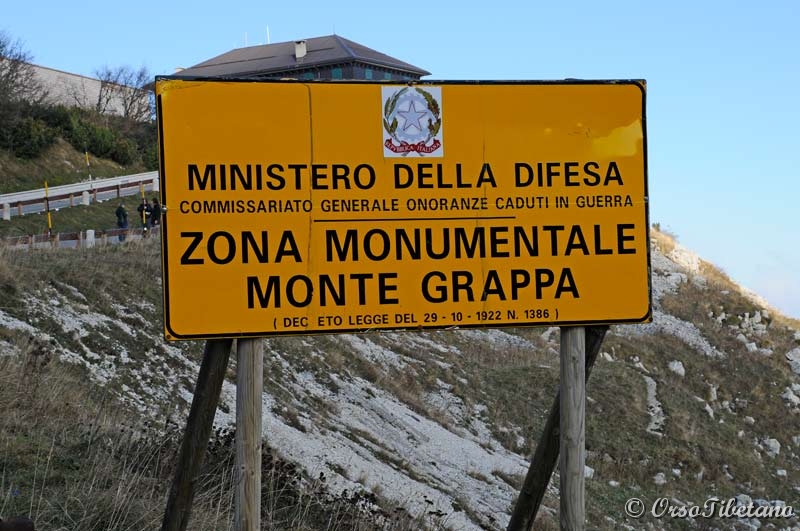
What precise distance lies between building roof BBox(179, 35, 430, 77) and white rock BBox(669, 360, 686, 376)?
1595 inches

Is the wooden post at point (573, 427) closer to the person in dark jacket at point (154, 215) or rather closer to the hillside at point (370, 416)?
the hillside at point (370, 416)

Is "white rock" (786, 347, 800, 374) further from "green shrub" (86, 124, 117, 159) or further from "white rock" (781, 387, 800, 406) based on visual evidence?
"green shrub" (86, 124, 117, 159)

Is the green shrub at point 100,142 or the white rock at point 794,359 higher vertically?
the green shrub at point 100,142

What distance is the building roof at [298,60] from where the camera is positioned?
65.8m

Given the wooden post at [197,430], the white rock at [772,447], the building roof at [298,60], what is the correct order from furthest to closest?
the building roof at [298,60] → the white rock at [772,447] → the wooden post at [197,430]

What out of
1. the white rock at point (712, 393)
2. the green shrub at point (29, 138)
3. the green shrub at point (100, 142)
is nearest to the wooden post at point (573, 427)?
the white rock at point (712, 393)

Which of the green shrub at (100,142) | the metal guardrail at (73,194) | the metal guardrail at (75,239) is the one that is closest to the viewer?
→ the metal guardrail at (75,239)

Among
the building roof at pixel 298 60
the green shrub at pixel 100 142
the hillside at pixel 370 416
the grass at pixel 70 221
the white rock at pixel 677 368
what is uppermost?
the building roof at pixel 298 60

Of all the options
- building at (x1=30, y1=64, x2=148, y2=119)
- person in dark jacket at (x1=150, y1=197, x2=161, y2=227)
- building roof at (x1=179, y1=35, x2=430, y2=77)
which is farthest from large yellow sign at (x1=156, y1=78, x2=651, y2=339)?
building roof at (x1=179, y1=35, x2=430, y2=77)

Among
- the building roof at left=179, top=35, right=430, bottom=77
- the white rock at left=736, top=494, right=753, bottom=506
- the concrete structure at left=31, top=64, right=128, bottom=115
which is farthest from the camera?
the building roof at left=179, top=35, right=430, bottom=77

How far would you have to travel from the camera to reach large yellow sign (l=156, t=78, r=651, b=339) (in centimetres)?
521

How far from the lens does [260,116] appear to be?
17.3 feet

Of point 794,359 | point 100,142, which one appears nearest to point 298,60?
point 100,142

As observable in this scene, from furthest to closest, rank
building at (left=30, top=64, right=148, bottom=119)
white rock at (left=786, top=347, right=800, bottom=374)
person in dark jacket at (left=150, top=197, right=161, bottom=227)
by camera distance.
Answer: building at (left=30, top=64, right=148, bottom=119), white rock at (left=786, top=347, right=800, bottom=374), person in dark jacket at (left=150, top=197, right=161, bottom=227)
